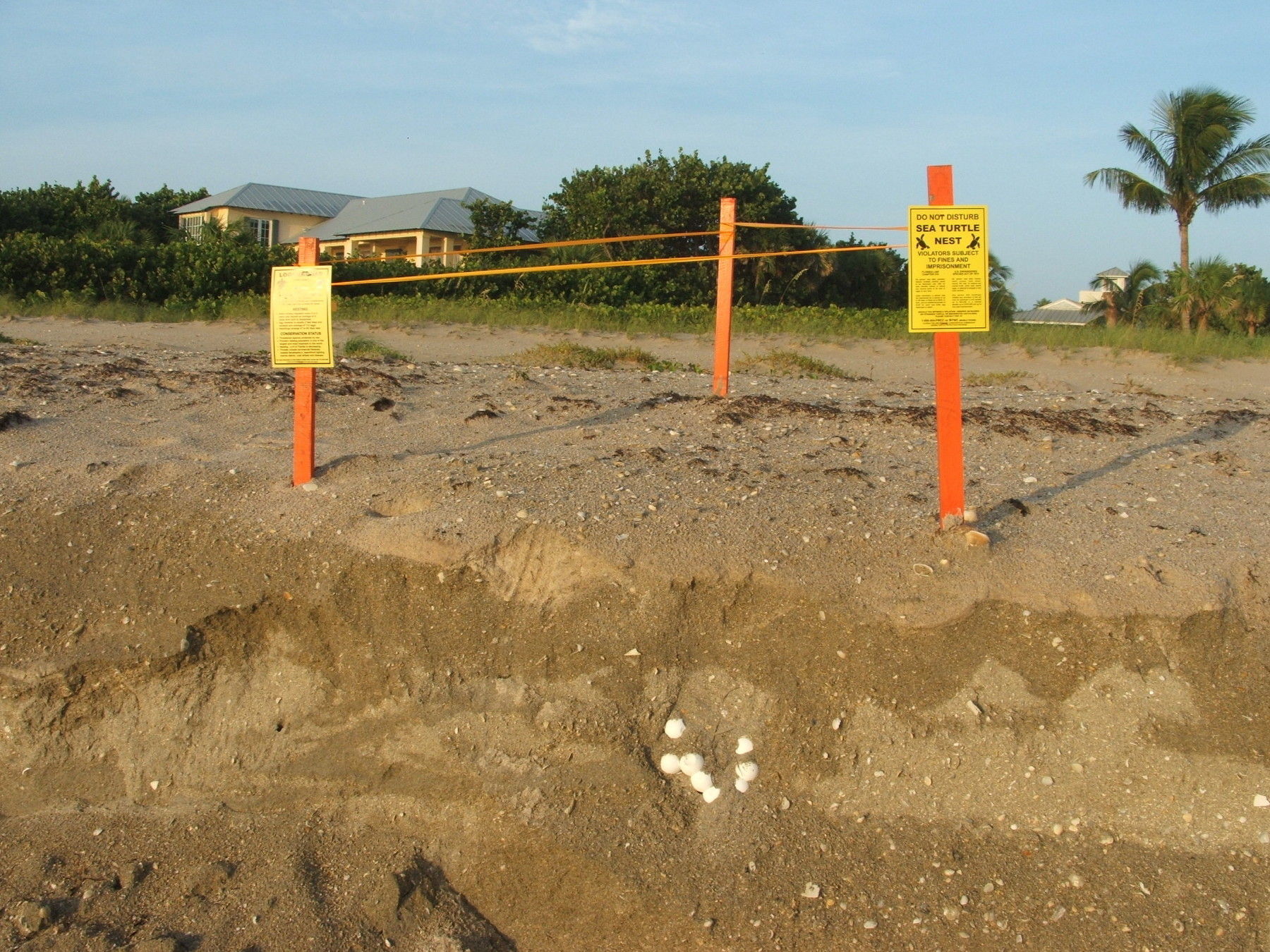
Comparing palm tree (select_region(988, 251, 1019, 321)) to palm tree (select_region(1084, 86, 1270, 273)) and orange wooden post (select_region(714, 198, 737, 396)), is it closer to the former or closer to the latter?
palm tree (select_region(1084, 86, 1270, 273))

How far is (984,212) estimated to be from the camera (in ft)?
14.1

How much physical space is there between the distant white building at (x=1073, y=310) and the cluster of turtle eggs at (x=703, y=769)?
1020 inches

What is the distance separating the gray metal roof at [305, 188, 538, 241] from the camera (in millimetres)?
33000

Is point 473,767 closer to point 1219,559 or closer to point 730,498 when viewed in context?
point 730,498

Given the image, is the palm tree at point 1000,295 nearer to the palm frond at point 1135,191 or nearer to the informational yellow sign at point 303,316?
the palm frond at point 1135,191

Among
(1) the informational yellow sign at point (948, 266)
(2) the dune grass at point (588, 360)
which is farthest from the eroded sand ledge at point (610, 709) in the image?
(2) the dune grass at point (588, 360)

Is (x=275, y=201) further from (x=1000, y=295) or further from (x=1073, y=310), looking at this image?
(x=1073, y=310)

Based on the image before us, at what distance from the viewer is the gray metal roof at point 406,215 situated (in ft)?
108

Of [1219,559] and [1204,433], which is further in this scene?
[1204,433]

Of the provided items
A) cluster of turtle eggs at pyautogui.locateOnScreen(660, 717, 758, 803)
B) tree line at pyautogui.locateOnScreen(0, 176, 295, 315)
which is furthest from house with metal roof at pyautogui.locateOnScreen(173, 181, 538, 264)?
cluster of turtle eggs at pyautogui.locateOnScreen(660, 717, 758, 803)

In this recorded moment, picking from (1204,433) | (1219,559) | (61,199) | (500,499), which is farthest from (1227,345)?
(61,199)

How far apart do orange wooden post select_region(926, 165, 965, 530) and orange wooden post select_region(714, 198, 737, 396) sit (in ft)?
6.88

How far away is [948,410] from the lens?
14.8ft

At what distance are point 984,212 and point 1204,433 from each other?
12.3 feet
